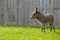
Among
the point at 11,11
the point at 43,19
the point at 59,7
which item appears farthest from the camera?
the point at 11,11

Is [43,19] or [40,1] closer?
[43,19]

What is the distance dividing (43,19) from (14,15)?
3.50m

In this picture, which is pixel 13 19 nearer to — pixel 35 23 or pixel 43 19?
pixel 35 23

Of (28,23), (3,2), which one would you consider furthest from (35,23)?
(3,2)

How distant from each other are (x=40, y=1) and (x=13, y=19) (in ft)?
5.89

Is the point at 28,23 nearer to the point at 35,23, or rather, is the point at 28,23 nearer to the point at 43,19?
the point at 35,23

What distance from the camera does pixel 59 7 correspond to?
535 inches

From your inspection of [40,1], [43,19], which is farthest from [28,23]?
[43,19]

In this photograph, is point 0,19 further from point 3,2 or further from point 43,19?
point 43,19

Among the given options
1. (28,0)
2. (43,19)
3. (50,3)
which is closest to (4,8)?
(28,0)

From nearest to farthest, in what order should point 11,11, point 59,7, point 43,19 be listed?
point 43,19 → point 59,7 → point 11,11

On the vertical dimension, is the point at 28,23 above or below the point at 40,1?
below

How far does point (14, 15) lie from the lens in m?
14.4

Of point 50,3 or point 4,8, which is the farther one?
point 4,8
